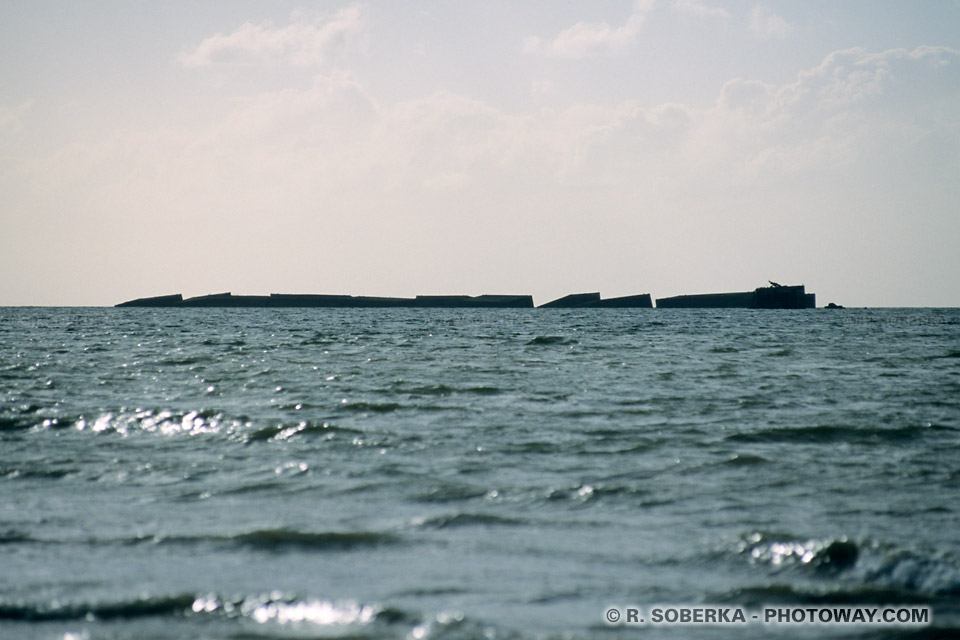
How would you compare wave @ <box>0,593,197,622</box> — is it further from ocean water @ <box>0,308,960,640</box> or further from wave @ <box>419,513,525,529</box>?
wave @ <box>419,513,525,529</box>

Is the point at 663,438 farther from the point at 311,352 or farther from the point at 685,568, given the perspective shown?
the point at 311,352

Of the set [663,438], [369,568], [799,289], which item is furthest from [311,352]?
[799,289]

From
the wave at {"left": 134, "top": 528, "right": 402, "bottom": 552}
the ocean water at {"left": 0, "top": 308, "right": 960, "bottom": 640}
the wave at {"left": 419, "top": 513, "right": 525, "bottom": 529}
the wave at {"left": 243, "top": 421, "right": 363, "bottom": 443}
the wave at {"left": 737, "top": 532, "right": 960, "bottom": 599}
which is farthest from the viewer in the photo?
the wave at {"left": 243, "top": 421, "right": 363, "bottom": 443}

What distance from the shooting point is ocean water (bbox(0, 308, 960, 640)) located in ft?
13.6

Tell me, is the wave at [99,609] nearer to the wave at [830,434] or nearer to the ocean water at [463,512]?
the ocean water at [463,512]

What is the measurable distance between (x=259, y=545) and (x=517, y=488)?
95.8 inches

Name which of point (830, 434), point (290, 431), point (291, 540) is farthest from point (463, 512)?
point (830, 434)

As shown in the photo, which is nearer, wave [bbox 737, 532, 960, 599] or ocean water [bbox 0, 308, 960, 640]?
ocean water [bbox 0, 308, 960, 640]

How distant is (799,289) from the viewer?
13588 cm

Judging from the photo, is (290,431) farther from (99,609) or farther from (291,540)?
(99,609)

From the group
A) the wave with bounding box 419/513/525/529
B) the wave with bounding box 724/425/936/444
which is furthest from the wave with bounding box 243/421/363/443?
the wave with bounding box 724/425/936/444

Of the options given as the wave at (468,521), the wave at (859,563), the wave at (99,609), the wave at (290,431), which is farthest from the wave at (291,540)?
the wave at (290,431)

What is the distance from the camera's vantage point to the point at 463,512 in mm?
6242

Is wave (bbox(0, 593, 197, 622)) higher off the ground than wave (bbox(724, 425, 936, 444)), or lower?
higher
